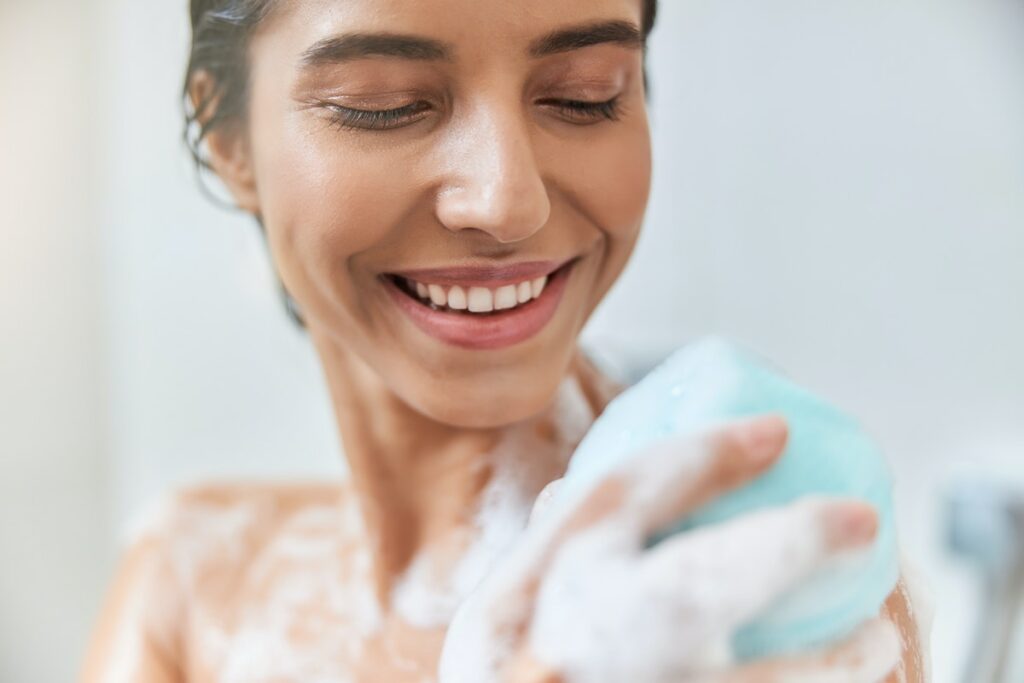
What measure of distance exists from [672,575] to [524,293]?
0.31 metres

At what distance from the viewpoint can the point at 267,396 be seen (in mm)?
1479

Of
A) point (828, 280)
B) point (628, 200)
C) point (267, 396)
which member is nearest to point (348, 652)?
point (628, 200)

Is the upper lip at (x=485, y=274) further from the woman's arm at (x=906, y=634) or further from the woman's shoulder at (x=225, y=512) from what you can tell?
the woman's shoulder at (x=225, y=512)

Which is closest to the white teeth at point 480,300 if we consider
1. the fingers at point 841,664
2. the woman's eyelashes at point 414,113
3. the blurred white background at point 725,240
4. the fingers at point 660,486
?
the woman's eyelashes at point 414,113

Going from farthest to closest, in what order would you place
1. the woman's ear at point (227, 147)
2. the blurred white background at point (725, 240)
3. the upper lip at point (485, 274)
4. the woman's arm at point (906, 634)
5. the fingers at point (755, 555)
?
1. the blurred white background at point (725, 240)
2. the woman's ear at point (227, 147)
3. the upper lip at point (485, 274)
4. the woman's arm at point (906, 634)
5. the fingers at point (755, 555)

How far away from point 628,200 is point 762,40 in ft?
1.99

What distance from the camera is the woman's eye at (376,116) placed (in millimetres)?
699

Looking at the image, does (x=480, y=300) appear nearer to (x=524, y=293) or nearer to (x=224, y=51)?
(x=524, y=293)

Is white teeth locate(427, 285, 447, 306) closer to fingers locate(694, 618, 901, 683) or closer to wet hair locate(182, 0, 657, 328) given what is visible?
wet hair locate(182, 0, 657, 328)

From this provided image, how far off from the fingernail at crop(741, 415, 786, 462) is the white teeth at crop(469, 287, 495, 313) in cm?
29

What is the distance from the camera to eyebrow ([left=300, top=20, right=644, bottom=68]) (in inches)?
26.2

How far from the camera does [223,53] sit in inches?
32.1

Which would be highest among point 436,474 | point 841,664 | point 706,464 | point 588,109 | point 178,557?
point 588,109

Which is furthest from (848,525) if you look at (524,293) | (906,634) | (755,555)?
(524,293)
